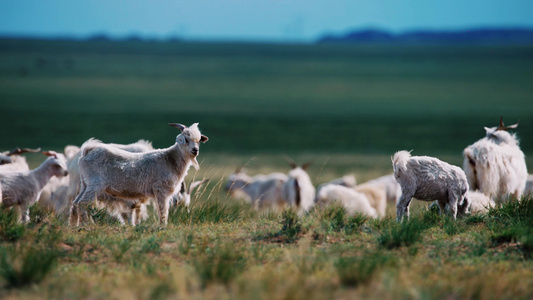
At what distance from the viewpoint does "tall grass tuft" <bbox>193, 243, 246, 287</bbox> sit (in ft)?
17.0

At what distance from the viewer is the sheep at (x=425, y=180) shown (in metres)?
7.63

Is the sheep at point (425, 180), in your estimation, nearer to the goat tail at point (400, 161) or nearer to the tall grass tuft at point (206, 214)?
the goat tail at point (400, 161)

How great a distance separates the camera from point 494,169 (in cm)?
1054

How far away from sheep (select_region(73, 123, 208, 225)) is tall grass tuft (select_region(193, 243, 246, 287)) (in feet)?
8.03

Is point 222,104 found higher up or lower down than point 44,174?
lower down

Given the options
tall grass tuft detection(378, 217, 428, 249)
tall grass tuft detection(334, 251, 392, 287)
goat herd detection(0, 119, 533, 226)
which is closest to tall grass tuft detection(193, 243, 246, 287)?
tall grass tuft detection(334, 251, 392, 287)

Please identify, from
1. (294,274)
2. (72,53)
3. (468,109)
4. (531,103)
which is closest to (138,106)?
(468,109)

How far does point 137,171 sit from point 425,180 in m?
3.78

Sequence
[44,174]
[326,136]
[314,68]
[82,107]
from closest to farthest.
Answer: [44,174], [326,136], [82,107], [314,68]

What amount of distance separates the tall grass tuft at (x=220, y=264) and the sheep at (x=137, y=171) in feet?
8.03

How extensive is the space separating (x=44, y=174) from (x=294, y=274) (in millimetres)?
6698

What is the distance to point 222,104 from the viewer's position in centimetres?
7869

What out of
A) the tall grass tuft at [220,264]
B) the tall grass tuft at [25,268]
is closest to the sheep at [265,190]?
the tall grass tuft at [220,264]

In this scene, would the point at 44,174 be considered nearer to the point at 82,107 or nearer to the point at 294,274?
the point at 294,274
